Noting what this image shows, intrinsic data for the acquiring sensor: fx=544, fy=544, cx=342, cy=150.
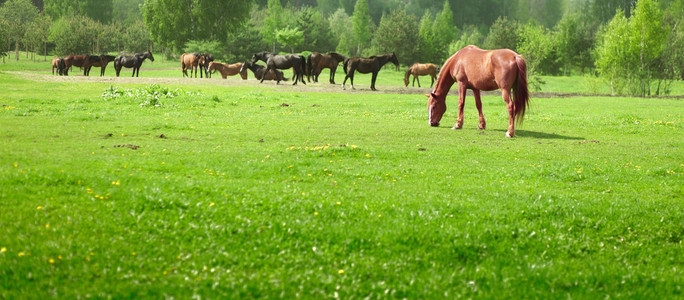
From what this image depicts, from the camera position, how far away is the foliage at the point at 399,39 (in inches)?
3359

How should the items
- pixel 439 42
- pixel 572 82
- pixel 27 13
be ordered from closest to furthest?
pixel 572 82 < pixel 439 42 < pixel 27 13

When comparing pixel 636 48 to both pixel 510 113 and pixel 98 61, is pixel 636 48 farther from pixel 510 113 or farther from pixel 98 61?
pixel 98 61

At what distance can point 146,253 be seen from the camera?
6832 millimetres

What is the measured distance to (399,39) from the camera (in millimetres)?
84688

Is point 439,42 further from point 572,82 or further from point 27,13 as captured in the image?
point 27,13

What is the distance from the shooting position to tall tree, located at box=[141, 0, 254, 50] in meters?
75.6

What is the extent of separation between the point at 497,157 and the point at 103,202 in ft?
32.9

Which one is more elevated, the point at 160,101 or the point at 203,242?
the point at 160,101

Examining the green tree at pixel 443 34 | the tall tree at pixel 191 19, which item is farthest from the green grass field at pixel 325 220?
the green tree at pixel 443 34

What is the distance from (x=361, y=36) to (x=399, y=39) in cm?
2155

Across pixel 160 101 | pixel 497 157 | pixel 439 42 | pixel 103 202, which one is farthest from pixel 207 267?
pixel 439 42

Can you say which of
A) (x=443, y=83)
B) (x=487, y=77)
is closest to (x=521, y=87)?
(x=487, y=77)

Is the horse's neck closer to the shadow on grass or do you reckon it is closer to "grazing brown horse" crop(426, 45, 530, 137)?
"grazing brown horse" crop(426, 45, 530, 137)

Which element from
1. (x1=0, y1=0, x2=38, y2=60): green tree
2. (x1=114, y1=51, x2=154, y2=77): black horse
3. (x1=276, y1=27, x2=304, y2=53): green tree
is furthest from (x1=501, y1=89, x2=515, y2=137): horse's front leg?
(x1=0, y1=0, x2=38, y2=60): green tree
